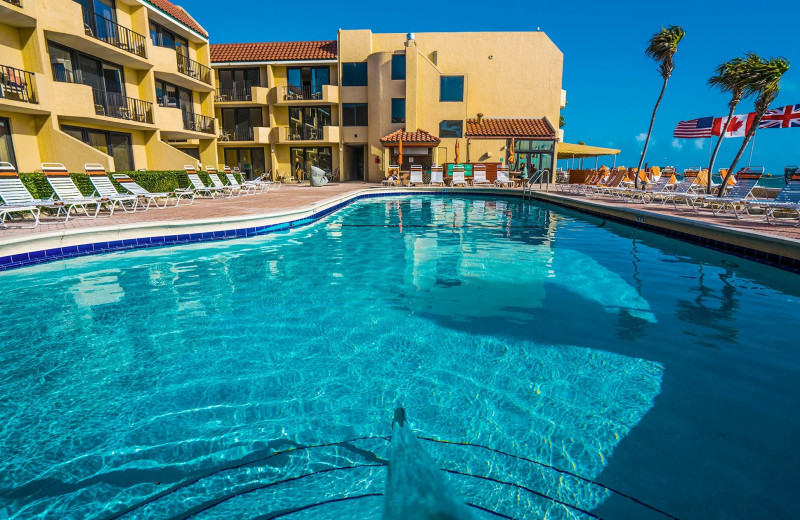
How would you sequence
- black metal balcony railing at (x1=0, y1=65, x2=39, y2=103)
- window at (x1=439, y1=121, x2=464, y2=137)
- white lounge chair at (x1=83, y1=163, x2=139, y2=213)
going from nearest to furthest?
white lounge chair at (x1=83, y1=163, x2=139, y2=213), black metal balcony railing at (x1=0, y1=65, x2=39, y2=103), window at (x1=439, y1=121, x2=464, y2=137)

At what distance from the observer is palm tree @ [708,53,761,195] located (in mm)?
12750

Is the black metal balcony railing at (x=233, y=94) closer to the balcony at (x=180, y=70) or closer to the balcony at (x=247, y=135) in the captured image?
the balcony at (x=247, y=135)

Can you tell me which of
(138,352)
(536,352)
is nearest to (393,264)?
(536,352)

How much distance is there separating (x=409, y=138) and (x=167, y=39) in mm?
12994

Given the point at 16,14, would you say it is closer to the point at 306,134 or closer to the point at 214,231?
the point at 214,231

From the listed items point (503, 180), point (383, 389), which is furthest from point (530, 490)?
point (503, 180)

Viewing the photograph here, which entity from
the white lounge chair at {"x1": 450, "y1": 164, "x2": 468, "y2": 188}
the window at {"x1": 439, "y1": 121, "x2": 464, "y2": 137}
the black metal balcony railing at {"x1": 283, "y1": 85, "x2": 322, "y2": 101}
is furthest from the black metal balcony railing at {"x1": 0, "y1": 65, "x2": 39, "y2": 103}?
the window at {"x1": 439, "y1": 121, "x2": 464, "y2": 137}

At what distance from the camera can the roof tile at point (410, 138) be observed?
82.6ft

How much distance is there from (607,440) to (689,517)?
65 centimetres

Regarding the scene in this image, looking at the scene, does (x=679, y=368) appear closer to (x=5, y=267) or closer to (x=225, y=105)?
(x=5, y=267)

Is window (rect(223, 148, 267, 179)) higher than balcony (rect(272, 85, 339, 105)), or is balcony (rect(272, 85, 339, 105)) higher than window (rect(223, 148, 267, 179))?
balcony (rect(272, 85, 339, 105))

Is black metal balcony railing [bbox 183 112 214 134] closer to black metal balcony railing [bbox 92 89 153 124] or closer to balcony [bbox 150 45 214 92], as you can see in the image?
balcony [bbox 150 45 214 92]

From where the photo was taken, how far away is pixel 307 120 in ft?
94.6

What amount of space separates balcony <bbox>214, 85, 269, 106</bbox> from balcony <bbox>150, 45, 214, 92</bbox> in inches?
129
